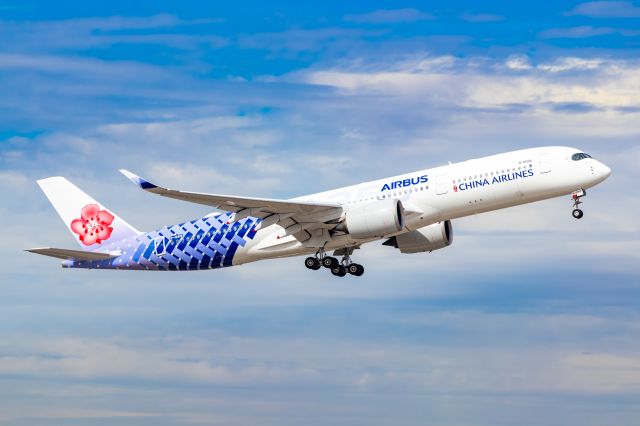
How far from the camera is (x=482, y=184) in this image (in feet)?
176

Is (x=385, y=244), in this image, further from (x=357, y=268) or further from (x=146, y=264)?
(x=146, y=264)

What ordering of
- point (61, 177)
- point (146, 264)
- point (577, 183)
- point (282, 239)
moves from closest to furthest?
point (577, 183) < point (282, 239) < point (146, 264) < point (61, 177)

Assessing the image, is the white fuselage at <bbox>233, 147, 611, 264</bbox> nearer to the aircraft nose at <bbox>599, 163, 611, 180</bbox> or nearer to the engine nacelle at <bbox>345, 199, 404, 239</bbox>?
the aircraft nose at <bbox>599, 163, 611, 180</bbox>

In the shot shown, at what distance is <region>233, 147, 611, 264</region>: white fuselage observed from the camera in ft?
175

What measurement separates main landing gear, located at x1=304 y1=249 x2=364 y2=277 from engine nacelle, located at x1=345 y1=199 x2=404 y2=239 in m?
3.76

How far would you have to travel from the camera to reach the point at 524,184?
175 feet

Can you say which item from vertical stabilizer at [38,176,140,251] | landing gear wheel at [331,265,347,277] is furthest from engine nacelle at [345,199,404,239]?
vertical stabilizer at [38,176,140,251]

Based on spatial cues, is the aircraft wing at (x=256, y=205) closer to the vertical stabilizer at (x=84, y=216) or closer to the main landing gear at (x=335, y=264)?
the main landing gear at (x=335, y=264)

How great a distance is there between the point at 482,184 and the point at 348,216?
6.65 metres

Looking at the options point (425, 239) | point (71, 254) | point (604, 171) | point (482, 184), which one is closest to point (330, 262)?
point (425, 239)

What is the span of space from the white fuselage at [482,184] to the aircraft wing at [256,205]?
1.31 m

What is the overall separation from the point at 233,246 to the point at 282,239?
9.39 ft

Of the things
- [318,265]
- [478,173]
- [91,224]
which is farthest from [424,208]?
[91,224]

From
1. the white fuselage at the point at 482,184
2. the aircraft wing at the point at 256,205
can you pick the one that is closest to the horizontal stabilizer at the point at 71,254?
→ the aircraft wing at the point at 256,205
